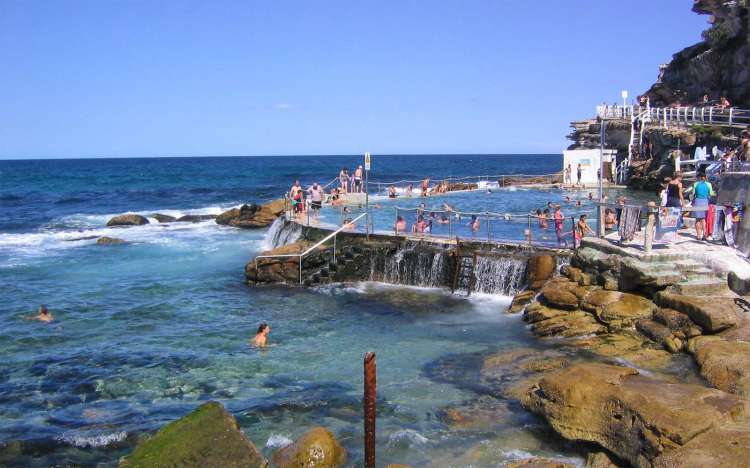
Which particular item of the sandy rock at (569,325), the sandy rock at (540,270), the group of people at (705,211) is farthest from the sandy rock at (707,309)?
the sandy rock at (540,270)

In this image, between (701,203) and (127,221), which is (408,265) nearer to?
(701,203)

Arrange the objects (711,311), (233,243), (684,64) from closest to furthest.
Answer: (711,311) < (233,243) < (684,64)

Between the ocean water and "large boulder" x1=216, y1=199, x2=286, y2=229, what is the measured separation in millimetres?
8303

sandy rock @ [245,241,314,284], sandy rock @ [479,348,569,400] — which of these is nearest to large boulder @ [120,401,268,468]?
sandy rock @ [479,348,569,400]

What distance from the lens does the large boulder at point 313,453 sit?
31.7ft

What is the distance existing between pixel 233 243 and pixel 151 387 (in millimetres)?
19368

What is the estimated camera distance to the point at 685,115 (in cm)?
4384

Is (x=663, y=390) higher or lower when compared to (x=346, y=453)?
higher

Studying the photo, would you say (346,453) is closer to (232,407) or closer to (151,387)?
(232,407)

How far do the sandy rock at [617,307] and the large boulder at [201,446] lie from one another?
937 cm

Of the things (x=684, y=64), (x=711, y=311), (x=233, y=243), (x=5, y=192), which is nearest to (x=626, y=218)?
(x=711, y=311)

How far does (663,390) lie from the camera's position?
9602 millimetres

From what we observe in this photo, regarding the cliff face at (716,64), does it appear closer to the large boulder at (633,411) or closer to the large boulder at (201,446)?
the large boulder at (633,411)

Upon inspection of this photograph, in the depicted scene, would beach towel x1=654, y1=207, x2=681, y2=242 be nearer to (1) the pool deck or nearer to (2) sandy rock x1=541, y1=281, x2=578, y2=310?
(1) the pool deck
